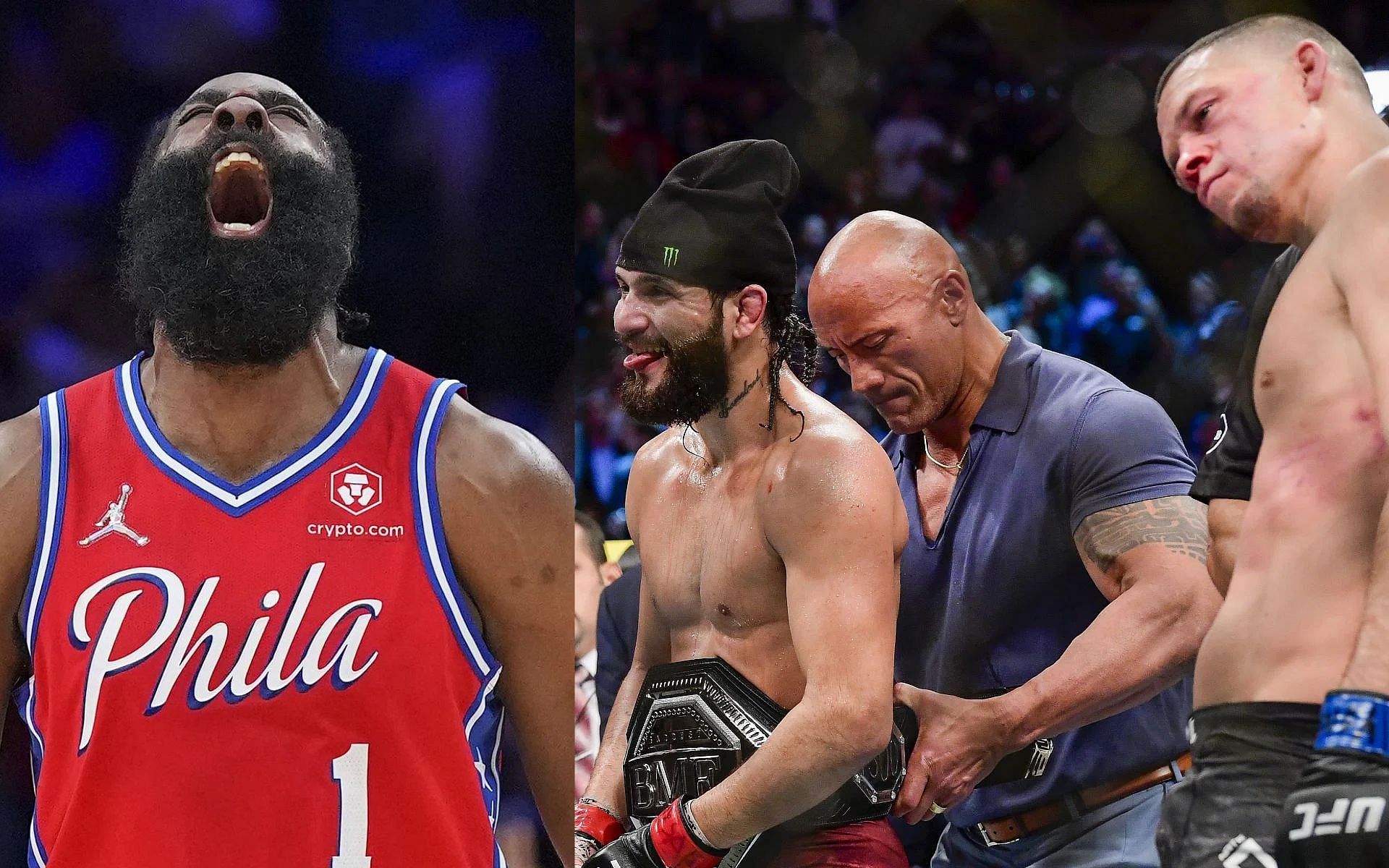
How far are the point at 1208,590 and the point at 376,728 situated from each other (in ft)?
3.46

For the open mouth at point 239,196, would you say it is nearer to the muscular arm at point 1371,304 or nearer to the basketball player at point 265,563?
the basketball player at point 265,563

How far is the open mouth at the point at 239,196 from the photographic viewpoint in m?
1.50

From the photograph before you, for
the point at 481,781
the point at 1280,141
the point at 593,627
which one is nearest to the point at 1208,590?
the point at 1280,141

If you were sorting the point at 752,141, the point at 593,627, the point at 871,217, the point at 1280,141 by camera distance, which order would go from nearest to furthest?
1. the point at 1280,141
2. the point at 752,141
3. the point at 871,217
4. the point at 593,627

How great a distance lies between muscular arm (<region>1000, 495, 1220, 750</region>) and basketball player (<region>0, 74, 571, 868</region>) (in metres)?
0.66

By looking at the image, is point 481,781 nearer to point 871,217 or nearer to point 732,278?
point 732,278

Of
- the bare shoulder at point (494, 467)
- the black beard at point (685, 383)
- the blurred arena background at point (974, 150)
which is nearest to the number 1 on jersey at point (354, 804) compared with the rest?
the bare shoulder at point (494, 467)

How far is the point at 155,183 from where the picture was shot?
146 centimetres

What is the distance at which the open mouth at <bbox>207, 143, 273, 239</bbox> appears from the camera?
1500 millimetres

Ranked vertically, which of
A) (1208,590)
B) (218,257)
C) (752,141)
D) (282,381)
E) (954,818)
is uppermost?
(752,141)

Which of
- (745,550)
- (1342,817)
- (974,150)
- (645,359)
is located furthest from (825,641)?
(974,150)

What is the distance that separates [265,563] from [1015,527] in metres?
1.04

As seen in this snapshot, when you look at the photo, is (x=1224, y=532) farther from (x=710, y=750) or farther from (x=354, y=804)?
(x=354, y=804)

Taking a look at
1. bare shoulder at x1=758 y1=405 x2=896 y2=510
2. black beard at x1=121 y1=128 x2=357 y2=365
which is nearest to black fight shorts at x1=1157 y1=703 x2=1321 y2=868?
bare shoulder at x1=758 y1=405 x2=896 y2=510
